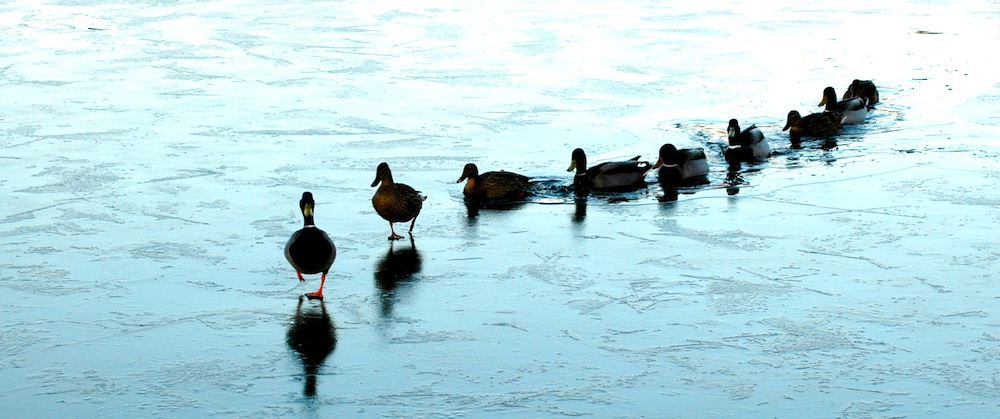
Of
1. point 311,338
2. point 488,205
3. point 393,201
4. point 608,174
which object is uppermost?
point 393,201

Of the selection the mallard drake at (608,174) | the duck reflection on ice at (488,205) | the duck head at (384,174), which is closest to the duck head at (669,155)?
the mallard drake at (608,174)

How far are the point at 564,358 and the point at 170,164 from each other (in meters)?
5.45

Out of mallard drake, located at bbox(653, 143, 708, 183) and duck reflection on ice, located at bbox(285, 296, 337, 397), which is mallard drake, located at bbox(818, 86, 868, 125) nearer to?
mallard drake, located at bbox(653, 143, 708, 183)

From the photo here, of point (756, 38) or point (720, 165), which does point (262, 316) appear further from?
point (756, 38)

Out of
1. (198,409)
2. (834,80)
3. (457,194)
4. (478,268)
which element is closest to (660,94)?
(834,80)

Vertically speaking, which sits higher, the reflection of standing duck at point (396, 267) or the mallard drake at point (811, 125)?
the mallard drake at point (811, 125)

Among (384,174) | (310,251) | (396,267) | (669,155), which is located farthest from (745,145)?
(310,251)

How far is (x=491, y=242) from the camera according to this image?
8.11 m

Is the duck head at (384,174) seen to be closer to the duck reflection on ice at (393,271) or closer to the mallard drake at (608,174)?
the duck reflection on ice at (393,271)

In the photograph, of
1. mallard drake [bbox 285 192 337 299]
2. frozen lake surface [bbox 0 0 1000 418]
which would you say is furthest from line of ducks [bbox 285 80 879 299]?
frozen lake surface [bbox 0 0 1000 418]

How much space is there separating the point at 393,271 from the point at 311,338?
1290mm

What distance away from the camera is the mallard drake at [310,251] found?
22.1 ft

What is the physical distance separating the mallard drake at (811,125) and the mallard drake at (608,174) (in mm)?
2487

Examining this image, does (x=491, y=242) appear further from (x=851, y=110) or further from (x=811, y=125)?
(x=851, y=110)
